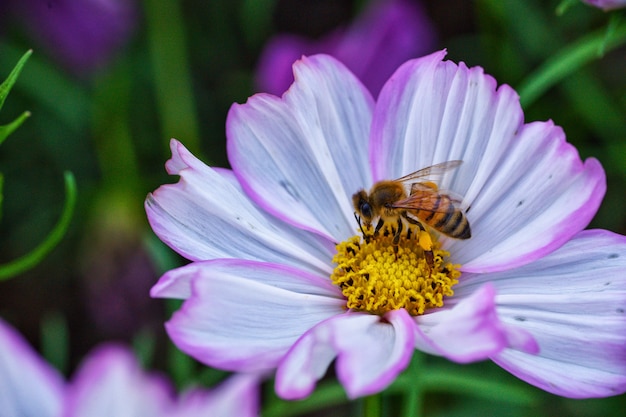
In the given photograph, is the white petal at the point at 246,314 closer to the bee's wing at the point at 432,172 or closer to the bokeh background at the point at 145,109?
the bee's wing at the point at 432,172

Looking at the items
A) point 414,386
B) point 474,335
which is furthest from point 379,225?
point 474,335

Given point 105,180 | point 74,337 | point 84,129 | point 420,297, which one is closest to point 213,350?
point 420,297

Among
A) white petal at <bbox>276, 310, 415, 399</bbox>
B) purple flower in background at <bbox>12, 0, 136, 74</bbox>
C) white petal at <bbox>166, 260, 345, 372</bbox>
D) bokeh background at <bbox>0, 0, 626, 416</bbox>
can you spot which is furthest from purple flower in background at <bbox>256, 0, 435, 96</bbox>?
white petal at <bbox>276, 310, 415, 399</bbox>

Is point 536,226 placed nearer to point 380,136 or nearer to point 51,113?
point 380,136

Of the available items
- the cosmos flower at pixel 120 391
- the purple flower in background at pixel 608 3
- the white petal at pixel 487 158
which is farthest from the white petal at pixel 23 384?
the purple flower in background at pixel 608 3

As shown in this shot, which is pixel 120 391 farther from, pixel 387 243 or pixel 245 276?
pixel 387 243

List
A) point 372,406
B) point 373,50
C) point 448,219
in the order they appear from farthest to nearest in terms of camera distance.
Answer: point 373,50
point 448,219
point 372,406
